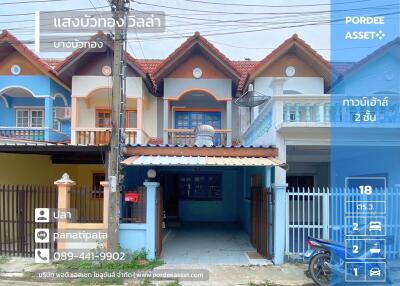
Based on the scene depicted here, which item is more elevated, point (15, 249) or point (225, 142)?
point (225, 142)

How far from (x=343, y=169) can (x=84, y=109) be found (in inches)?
404

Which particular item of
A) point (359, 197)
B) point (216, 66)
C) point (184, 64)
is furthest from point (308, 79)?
point (359, 197)

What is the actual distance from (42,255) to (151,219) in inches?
109

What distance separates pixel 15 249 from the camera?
366 inches

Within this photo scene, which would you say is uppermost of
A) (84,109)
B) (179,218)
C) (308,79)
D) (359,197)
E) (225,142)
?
(308,79)

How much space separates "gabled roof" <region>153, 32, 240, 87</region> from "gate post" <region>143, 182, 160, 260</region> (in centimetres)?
627

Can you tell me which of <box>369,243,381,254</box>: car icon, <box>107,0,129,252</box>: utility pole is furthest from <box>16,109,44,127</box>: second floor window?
<box>369,243,381,254</box>: car icon

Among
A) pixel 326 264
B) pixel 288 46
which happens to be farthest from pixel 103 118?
pixel 326 264

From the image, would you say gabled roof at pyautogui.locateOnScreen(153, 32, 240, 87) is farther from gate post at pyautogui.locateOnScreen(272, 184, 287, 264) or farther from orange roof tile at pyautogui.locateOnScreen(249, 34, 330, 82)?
gate post at pyautogui.locateOnScreen(272, 184, 287, 264)

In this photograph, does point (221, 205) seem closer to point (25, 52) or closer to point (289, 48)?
point (289, 48)

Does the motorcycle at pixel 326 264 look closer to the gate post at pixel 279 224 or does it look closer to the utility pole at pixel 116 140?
the gate post at pixel 279 224

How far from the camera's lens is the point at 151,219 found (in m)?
8.65

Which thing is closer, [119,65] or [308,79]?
[119,65]

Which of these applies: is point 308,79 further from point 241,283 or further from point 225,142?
point 241,283
